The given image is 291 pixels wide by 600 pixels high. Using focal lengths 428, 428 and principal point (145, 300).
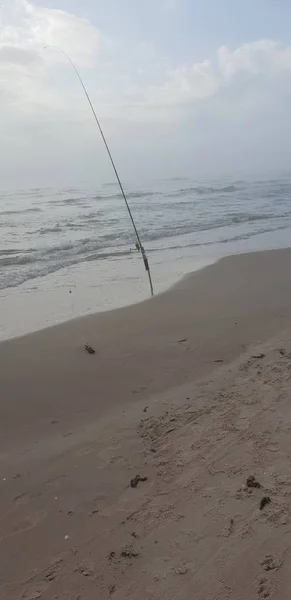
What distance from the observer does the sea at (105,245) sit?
7.25 meters

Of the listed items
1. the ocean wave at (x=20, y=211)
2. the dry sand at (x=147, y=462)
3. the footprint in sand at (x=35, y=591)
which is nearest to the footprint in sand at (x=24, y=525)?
the dry sand at (x=147, y=462)

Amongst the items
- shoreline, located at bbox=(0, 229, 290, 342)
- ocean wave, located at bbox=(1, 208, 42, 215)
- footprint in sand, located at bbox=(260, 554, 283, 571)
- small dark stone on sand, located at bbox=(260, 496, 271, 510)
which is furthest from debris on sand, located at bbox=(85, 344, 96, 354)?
ocean wave, located at bbox=(1, 208, 42, 215)

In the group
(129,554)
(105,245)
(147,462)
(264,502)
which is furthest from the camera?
(105,245)

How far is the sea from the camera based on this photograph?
725 centimetres

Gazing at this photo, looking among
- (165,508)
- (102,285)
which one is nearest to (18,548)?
(165,508)

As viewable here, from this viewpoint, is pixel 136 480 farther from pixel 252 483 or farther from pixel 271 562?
pixel 271 562

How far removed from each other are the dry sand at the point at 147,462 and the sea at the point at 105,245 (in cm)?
170

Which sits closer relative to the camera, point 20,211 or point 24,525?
point 24,525

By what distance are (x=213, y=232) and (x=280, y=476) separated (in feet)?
39.0

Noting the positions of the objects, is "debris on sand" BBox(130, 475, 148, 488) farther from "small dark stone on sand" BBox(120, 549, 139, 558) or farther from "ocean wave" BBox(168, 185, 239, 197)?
"ocean wave" BBox(168, 185, 239, 197)

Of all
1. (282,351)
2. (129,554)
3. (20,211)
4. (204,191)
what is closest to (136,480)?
(129,554)

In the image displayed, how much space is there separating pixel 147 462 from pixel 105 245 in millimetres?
9450

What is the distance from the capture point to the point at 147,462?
3072 mm

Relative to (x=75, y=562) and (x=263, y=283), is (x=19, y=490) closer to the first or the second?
(x=75, y=562)
